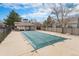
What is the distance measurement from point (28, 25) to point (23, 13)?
0.94 metres

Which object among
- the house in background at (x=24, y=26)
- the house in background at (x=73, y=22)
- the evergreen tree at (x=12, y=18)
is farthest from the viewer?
the house in background at (x=73, y=22)

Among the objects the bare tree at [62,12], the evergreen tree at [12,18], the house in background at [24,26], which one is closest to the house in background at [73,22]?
the bare tree at [62,12]

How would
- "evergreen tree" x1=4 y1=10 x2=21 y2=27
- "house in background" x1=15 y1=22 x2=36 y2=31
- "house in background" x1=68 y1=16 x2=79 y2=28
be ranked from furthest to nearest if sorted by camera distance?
"house in background" x1=68 y1=16 x2=79 y2=28
"house in background" x1=15 y1=22 x2=36 y2=31
"evergreen tree" x1=4 y1=10 x2=21 y2=27

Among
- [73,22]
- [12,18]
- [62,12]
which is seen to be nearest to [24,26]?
[12,18]

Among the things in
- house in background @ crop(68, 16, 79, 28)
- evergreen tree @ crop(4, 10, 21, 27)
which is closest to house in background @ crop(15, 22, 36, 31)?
evergreen tree @ crop(4, 10, 21, 27)

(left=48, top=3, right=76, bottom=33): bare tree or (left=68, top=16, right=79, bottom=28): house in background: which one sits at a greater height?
(left=48, top=3, right=76, bottom=33): bare tree

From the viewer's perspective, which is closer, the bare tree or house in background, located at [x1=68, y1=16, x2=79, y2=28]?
the bare tree

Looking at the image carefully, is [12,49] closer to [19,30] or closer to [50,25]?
[19,30]

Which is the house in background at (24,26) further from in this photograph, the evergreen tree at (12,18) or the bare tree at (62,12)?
the bare tree at (62,12)

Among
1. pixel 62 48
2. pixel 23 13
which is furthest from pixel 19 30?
pixel 62 48

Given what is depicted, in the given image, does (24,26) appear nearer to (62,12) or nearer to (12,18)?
(12,18)

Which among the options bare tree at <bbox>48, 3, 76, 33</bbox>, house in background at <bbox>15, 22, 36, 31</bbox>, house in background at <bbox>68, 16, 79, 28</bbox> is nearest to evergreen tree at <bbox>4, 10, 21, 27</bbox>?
house in background at <bbox>15, 22, 36, 31</bbox>

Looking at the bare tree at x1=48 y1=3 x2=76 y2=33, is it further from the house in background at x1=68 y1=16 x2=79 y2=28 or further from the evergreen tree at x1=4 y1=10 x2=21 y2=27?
the evergreen tree at x1=4 y1=10 x2=21 y2=27

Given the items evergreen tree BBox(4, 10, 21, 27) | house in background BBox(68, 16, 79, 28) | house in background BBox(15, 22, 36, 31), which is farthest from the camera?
house in background BBox(68, 16, 79, 28)
